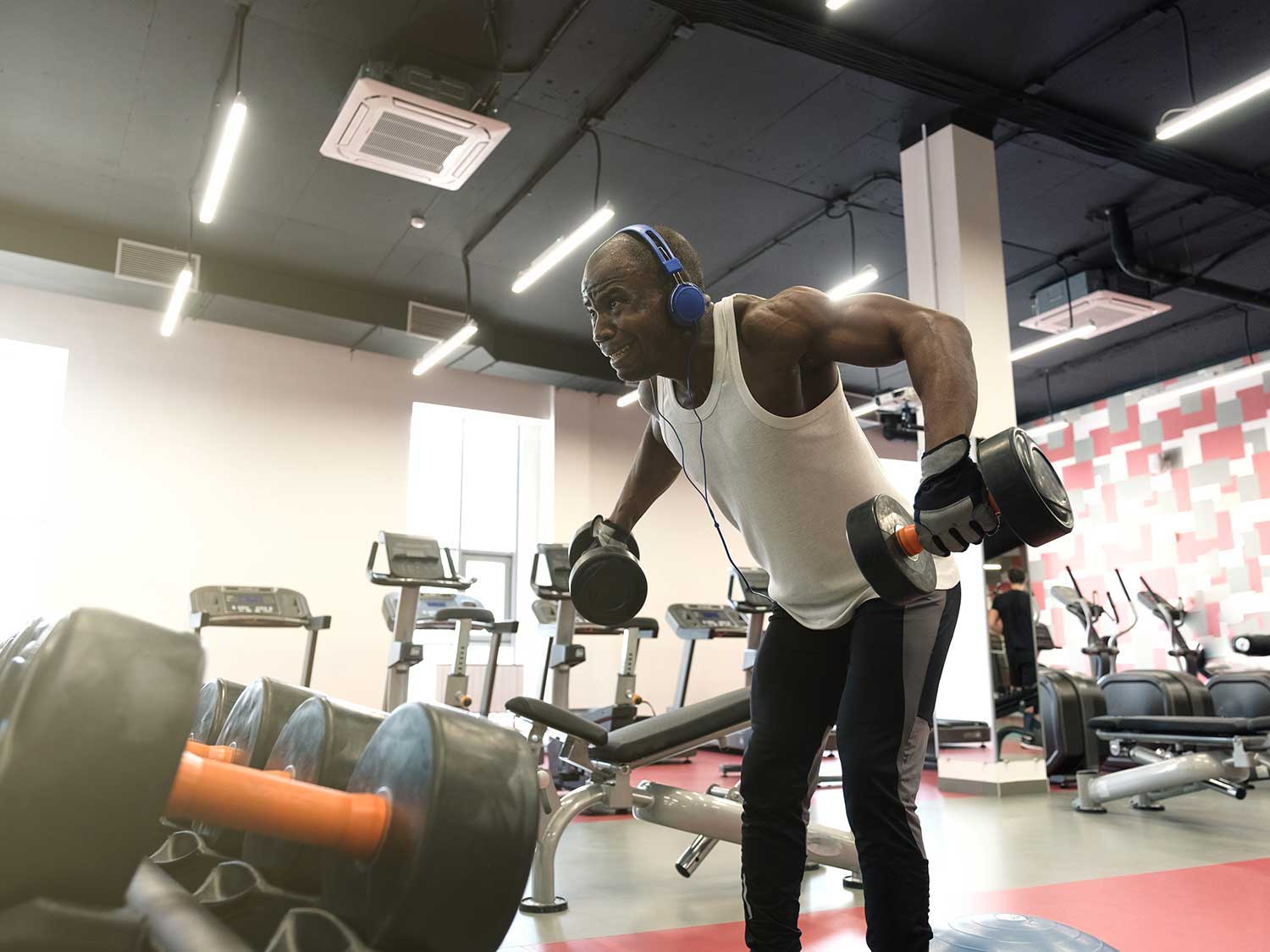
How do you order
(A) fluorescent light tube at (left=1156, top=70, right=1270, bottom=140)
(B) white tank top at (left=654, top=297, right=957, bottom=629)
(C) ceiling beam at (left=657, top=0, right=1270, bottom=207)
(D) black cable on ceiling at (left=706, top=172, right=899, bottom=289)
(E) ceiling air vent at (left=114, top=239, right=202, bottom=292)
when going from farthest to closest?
(E) ceiling air vent at (left=114, top=239, right=202, bottom=292) < (D) black cable on ceiling at (left=706, top=172, right=899, bottom=289) < (C) ceiling beam at (left=657, top=0, right=1270, bottom=207) < (A) fluorescent light tube at (left=1156, top=70, right=1270, bottom=140) < (B) white tank top at (left=654, top=297, right=957, bottom=629)

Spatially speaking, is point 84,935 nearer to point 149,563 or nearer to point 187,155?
point 187,155

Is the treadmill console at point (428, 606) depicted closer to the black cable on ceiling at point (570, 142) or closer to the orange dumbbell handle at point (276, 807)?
the black cable on ceiling at point (570, 142)

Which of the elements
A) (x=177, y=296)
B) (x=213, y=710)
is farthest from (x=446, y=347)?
(x=213, y=710)

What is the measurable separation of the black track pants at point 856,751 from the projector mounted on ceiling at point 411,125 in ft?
12.4

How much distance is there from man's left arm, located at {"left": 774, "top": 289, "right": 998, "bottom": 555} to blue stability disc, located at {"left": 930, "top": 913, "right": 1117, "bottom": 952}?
0.94 m

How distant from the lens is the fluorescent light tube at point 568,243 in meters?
5.52

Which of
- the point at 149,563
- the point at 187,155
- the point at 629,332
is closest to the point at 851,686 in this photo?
the point at 629,332

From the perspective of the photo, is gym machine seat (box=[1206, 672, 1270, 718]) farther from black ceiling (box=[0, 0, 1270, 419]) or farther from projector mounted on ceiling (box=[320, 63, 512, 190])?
projector mounted on ceiling (box=[320, 63, 512, 190])

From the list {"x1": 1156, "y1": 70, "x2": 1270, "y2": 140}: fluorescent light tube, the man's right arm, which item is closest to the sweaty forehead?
the man's right arm

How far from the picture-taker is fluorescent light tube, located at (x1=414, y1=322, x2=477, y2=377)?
278 inches

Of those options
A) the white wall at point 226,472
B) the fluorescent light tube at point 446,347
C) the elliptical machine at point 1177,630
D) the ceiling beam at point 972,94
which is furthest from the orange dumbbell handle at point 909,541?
the elliptical machine at point 1177,630

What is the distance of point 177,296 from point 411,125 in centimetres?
262

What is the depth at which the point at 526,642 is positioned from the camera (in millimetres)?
8719

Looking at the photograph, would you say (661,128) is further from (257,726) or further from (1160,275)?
(257,726)
